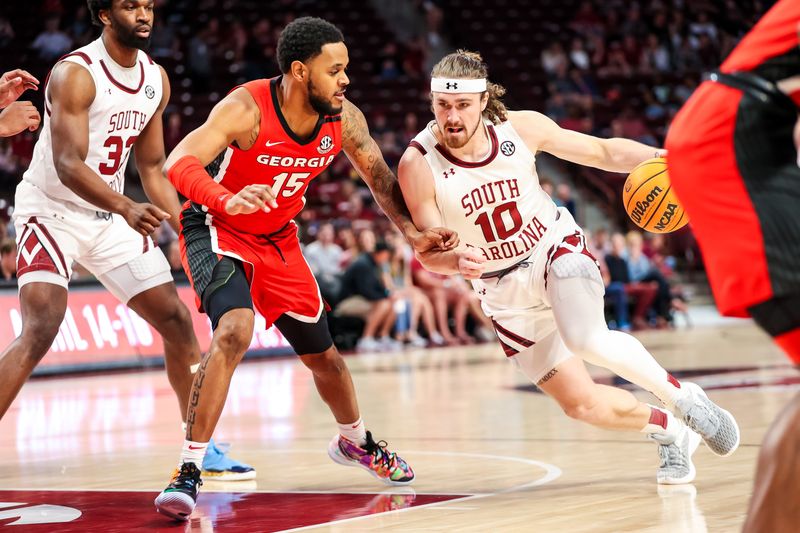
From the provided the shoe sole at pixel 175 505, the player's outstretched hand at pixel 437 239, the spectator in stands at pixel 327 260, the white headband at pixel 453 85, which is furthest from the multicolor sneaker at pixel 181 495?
the spectator in stands at pixel 327 260

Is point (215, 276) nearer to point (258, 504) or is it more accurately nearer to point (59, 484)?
point (258, 504)

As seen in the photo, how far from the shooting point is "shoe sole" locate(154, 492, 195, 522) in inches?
174

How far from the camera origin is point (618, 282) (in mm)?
17438

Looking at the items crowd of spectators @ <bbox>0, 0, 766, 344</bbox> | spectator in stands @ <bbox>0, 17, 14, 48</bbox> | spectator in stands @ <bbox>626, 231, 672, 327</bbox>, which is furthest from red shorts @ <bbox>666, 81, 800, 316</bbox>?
spectator in stands @ <bbox>0, 17, 14, 48</bbox>

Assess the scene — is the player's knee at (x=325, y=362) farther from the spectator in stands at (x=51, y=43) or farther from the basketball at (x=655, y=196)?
the spectator in stands at (x=51, y=43)

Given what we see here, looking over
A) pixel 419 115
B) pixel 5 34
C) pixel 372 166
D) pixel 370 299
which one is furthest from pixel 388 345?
pixel 372 166

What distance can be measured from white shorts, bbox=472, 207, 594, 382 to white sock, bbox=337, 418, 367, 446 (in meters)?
0.78

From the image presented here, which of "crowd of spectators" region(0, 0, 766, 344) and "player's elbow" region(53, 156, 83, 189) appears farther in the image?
"crowd of spectators" region(0, 0, 766, 344)

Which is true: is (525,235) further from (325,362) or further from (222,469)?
(222,469)

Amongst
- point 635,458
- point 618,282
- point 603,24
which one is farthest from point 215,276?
point 603,24

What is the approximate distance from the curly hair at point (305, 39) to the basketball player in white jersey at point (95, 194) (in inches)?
30.6

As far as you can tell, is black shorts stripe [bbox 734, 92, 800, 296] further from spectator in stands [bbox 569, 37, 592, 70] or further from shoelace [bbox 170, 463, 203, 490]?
spectator in stands [bbox 569, 37, 592, 70]

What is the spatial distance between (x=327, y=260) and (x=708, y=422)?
10403 millimetres

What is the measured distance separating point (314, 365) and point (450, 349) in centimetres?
956
